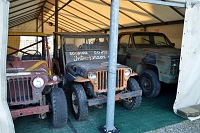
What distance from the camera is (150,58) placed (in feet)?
17.0

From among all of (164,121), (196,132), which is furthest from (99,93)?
(196,132)

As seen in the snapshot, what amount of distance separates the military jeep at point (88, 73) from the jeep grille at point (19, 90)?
927 mm

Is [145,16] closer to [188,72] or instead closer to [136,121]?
[188,72]

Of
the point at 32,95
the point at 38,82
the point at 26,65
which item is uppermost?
the point at 26,65

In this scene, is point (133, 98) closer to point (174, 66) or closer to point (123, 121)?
point (123, 121)

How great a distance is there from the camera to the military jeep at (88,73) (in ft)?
11.5

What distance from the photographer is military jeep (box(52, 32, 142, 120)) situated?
11.5 ft

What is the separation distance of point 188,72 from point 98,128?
2450 mm

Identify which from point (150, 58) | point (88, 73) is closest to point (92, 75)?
point (88, 73)

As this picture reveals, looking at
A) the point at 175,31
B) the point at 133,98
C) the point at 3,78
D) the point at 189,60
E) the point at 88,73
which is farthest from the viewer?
the point at 175,31

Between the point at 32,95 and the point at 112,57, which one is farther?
the point at 112,57

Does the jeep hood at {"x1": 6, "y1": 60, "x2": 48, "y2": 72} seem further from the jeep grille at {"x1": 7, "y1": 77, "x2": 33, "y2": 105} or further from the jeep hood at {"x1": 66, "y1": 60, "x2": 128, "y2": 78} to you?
the jeep hood at {"x1": 66, "y1": 60, "x2": 128, "y2": 78}

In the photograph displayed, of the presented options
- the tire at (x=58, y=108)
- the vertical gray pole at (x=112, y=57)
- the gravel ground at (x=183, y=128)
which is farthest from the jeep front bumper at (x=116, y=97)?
the gravel ground at (x=183, y=128)

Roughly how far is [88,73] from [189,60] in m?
2.39
